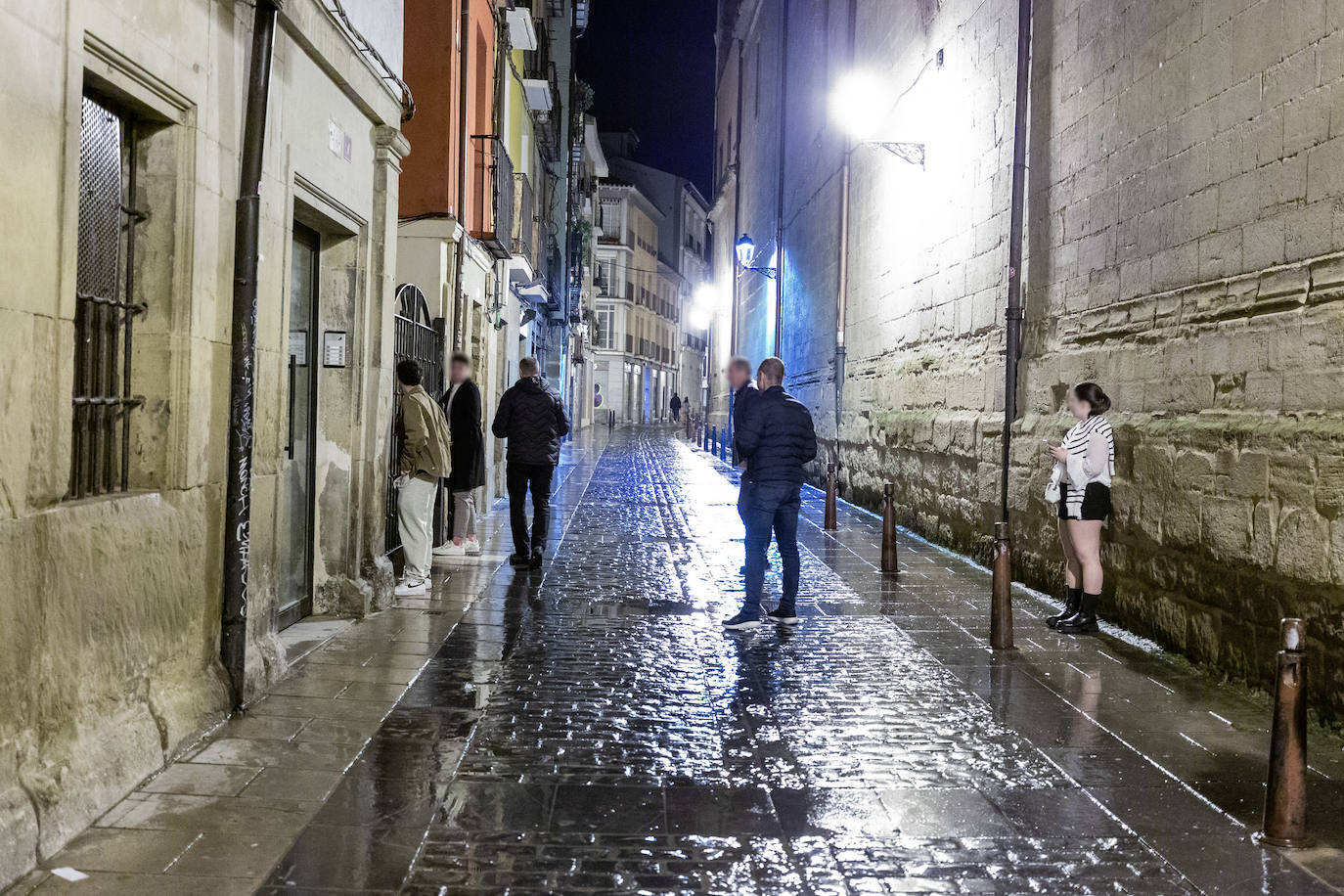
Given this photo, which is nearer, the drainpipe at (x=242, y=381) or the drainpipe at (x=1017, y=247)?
the drainpipe at (x=242, y=381)

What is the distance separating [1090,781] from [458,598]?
202 inches

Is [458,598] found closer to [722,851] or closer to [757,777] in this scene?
[757,777]

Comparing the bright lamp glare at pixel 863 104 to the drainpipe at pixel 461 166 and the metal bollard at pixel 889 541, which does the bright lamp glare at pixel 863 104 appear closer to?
the drainpipe at pixel 461 166

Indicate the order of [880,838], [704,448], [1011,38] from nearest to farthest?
1. [880,838]
2. [1011,38]
3. [704,448]

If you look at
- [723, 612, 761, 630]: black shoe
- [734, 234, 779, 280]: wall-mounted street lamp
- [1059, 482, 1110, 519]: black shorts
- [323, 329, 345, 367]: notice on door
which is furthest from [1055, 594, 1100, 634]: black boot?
[734, 234, 779, 280]: wall-mounted street lamp

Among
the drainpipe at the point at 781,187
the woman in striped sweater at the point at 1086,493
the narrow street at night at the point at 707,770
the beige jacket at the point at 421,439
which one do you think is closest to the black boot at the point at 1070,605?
the woman in striped sweater at the point at 1086,493

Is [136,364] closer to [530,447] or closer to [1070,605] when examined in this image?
[530,447]

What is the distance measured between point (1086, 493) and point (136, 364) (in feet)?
18.8

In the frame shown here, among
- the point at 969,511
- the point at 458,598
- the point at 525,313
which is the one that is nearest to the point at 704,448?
the point at 525,313

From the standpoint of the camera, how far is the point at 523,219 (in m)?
18.1

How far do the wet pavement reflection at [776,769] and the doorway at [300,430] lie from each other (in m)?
1.05

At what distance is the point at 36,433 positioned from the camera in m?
3.88

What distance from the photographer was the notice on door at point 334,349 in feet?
26.6

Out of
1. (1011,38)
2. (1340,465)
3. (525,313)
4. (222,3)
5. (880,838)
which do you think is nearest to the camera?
(880,838)
